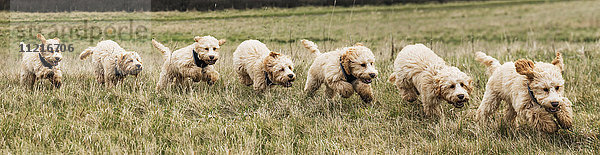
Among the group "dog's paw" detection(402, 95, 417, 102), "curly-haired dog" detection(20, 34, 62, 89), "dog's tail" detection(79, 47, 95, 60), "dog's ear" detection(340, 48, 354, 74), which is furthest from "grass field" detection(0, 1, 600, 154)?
"dog's ear" detection(340, 48, 354, 74)

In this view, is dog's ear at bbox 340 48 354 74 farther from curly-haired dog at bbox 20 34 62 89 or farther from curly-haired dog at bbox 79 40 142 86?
curly-haired dog at bbox 20 34 62 89

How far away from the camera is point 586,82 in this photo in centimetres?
723

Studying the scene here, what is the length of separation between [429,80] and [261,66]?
2.25 meters

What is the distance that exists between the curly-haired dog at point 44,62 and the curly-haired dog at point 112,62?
1.41 feet

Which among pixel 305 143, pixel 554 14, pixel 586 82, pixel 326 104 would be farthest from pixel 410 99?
pixel 554 14

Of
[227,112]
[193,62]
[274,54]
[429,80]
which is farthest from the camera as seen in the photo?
[227,112]

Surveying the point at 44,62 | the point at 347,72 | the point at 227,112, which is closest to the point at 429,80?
the point at 347,72

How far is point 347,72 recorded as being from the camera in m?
5.28

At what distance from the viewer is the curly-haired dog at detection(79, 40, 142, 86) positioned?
554 cm

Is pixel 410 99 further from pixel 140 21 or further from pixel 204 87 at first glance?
pixel 140 21

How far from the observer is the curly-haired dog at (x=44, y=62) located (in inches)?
224

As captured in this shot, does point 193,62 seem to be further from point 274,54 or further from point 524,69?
point 524,69

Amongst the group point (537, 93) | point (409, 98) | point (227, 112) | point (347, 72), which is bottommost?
point (227, 112)

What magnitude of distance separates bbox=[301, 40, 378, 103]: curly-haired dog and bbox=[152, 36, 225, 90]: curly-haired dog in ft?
4.57
